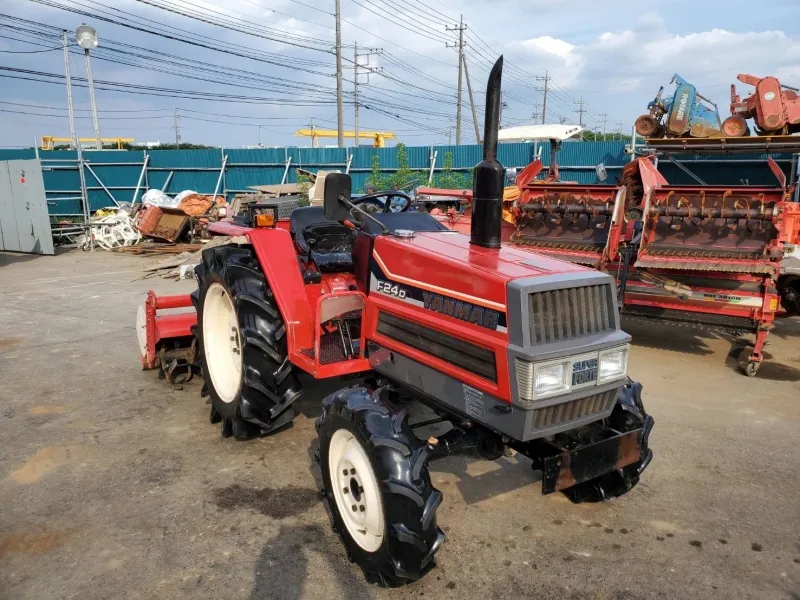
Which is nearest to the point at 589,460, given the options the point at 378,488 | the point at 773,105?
the point at 378,488

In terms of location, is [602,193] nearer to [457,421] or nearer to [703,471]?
[703,471]

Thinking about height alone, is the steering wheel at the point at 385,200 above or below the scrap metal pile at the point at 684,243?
above

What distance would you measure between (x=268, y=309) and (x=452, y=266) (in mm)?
1424

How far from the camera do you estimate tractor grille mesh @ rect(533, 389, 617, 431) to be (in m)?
2.49

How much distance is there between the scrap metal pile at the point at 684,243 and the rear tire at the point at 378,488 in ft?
13.5

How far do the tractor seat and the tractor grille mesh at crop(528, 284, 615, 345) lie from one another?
178 centimetres

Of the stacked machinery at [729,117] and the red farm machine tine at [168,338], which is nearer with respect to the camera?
the red farm machine tine at [168,338]

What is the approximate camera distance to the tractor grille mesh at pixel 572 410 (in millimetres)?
2494

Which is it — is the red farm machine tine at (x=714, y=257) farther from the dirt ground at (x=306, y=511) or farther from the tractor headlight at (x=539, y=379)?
the tractor headlight at (x=539, y=379)

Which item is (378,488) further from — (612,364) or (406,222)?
(406,222)

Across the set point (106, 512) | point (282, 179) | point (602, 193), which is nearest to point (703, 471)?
point (106, 512)

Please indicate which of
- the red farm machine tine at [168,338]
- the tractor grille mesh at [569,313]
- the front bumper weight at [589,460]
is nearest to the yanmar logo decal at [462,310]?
the tractor grille mesh at [569,313]

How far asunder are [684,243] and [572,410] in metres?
4.23

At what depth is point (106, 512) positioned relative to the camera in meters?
3.16
